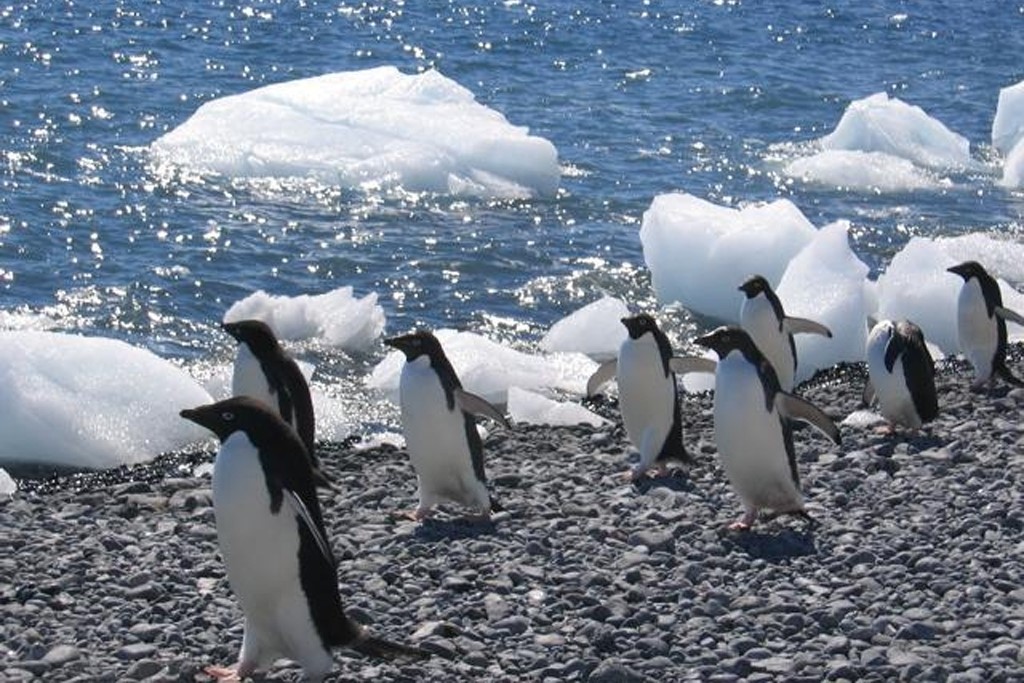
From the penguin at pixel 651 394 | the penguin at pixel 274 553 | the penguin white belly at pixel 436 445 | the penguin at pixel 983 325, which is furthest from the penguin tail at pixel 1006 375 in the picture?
the penguin at pixel 274 553

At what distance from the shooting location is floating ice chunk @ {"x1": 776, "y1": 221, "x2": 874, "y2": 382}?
1184 cm

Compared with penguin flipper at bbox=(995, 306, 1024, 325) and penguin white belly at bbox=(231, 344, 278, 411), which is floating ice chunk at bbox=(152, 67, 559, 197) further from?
penguin white belly at bbox=(231, 344, 278, 411)

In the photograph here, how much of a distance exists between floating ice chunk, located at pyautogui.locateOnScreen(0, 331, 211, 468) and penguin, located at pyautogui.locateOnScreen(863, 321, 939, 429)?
3.41 m

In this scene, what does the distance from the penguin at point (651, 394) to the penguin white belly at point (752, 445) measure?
778mm

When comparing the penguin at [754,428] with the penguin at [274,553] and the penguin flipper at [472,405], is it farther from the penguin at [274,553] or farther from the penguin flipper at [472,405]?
the penguin at [274,553]

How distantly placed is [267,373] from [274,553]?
233cm

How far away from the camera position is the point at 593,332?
40.4ft

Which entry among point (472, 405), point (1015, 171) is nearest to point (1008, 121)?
point (1015, 171)

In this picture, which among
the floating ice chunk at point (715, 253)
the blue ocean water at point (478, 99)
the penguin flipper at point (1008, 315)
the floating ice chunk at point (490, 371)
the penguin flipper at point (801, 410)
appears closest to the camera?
the penguin flipper at point (801, 410)

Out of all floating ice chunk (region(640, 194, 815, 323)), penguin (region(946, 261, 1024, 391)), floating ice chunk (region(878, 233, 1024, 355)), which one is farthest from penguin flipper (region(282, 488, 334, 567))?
floating ice chunk (region(640, 194, 815, 323))

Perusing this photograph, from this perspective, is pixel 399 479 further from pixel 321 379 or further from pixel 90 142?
pixel 90 142

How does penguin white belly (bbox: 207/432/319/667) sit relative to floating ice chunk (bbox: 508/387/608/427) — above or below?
above

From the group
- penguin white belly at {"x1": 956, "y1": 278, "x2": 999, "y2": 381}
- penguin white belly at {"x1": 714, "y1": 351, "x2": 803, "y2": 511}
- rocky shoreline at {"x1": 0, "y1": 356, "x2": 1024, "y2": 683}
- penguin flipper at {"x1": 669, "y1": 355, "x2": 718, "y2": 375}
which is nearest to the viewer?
rocky shoreline at {"x1": 0, "y1": 356, "x2": 1024, "y2": 683}

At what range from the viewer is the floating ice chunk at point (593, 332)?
12.3m
